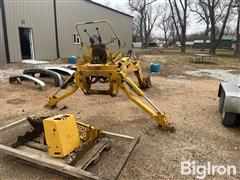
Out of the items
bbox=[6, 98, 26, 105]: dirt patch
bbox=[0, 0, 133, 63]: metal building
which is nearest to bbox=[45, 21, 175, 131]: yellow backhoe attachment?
bbox=[6, 98, 26, 105]: dirt patch

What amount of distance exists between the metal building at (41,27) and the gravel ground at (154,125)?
675 centimetres

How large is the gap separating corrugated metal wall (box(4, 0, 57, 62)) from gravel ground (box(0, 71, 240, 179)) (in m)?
6.84

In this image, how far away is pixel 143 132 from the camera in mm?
3949

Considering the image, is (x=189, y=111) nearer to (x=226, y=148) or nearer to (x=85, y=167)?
(x=226, y=148)

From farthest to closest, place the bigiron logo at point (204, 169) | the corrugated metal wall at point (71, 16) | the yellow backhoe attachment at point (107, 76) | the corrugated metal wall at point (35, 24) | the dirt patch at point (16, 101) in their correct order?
the corrugated metal wall at point (71, 16) < the corrugated metal wall at point (35, 24) < the dirt patch at point (16, 101) < the yellow backhoe attachment at point (107, 76) < the bigiron logo at point (204, 169)

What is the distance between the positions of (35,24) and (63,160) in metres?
13.6

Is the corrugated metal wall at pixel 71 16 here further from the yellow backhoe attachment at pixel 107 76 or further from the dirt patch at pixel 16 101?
the yellow backhoe attachment at pixel 107 76

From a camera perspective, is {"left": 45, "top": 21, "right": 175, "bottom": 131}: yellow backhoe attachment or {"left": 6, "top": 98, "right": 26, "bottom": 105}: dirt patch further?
{"left": 6, "top": 98, "right": 26, "bottom": 105}: dirt patch

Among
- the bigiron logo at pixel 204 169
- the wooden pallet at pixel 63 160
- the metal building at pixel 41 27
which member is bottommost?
the bigiron logo at pixel 204 169

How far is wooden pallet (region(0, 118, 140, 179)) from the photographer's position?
250 cm

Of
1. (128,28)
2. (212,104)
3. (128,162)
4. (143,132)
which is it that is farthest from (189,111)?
(128,28)

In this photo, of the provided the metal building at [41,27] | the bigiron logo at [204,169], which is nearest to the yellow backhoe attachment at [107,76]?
the bigiron logo at [204,169]

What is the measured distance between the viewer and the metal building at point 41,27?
1296 centimetres

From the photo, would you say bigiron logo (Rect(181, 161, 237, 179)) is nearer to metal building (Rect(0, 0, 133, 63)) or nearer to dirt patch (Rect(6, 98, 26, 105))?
dirt patch (Rect(6, 98, 26, 105))
